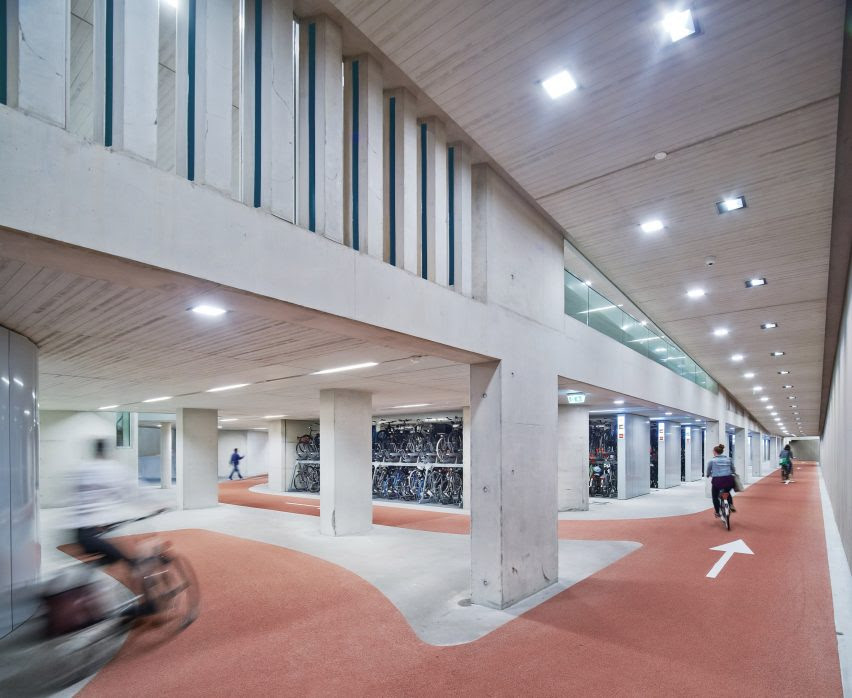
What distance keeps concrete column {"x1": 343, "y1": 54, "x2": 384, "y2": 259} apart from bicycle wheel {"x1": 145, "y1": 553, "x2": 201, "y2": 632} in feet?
12.1

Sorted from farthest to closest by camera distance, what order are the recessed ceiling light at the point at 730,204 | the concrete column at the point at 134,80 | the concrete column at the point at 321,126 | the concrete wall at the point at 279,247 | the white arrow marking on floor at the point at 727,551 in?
1. the white arrow marking on floor at the point at 727,551
2. the recessed ceiling light at the point at 730,204
3. the concrete column at the point at 321,126
4. the concrete column at the point at 134,80
5. the concrete wall at the point at 279,247

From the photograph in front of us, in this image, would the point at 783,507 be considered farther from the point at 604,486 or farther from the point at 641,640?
the point at 641,640

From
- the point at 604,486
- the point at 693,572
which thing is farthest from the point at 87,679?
the point at 604,486

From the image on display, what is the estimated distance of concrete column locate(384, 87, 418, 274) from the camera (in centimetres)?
489

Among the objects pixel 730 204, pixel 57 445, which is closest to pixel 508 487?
pixel 730 204

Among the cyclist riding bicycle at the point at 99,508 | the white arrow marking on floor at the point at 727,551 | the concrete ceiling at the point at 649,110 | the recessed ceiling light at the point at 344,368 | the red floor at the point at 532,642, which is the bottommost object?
the white arrow marking on floor at the point at 727,551

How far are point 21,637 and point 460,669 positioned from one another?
13.4ft

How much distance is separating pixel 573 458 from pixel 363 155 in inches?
443

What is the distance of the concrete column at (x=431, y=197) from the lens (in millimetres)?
5359

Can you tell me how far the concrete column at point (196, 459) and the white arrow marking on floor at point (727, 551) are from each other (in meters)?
11.8

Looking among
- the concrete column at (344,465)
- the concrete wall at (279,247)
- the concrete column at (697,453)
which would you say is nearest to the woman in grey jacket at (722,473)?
the concrete wall at (279,247)

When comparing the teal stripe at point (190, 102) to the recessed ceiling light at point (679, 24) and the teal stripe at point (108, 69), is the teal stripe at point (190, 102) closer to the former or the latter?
the teal stripe at point (108, 69)

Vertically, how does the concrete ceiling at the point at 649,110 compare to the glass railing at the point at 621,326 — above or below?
above

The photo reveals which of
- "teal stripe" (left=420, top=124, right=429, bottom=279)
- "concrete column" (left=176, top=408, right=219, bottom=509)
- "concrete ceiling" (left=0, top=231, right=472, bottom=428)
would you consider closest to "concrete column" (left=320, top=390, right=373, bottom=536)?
"concrete ceiling" (left=0, top=231, right=472, bottom=428)
